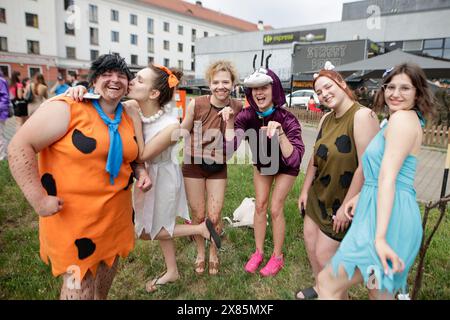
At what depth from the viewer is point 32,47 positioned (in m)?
35.9

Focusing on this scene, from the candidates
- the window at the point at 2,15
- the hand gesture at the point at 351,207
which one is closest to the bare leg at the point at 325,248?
the hand gesture at the point at 351,207

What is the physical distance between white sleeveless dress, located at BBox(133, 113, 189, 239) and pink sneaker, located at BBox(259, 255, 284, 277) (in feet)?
3.37

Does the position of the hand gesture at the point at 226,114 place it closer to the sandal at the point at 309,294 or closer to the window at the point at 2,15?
the sandal at the point at 309,294

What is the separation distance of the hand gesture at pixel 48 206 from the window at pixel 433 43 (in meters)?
30.8

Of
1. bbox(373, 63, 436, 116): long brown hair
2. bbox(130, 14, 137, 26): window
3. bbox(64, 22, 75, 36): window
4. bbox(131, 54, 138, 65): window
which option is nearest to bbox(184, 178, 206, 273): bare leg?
bbox(373, 63, 436, 116): long brown hair

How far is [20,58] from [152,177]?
134ft

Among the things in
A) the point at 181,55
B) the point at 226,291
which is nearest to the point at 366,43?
the point at 226,291

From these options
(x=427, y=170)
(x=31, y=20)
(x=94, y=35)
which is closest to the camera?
(x=427, y=170)

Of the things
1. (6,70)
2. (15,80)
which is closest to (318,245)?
(15,80)

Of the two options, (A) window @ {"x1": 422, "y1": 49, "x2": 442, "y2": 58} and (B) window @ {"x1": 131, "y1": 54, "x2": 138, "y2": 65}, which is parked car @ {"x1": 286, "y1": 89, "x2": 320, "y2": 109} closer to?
(A) window @ {"x1": 422, "y1": 49, "x2": 442, "y2": 58}

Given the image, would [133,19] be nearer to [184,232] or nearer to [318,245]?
[184,232]

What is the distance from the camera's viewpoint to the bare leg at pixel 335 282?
64.0 inches

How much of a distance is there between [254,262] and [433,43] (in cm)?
2959
